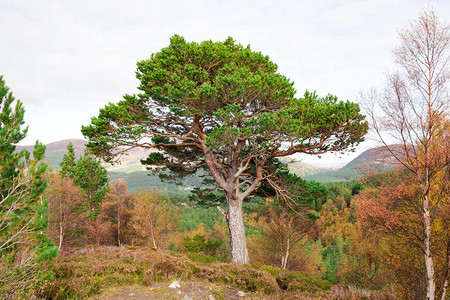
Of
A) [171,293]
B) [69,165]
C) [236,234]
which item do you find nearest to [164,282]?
[171,293]

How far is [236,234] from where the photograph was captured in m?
11.5

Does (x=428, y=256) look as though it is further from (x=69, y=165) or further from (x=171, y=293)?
(x=69, y=165)

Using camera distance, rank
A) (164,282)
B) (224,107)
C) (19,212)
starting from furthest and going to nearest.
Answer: (224,107)
(164,282)
(19,212)

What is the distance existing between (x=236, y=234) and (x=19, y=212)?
857 centimetres

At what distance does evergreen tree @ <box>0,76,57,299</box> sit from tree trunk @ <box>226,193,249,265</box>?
7801mm

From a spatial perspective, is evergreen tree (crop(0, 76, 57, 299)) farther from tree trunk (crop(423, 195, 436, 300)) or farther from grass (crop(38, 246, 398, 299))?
tree trunk (crop(423, 195, 436, 300))

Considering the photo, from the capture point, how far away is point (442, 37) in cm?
855

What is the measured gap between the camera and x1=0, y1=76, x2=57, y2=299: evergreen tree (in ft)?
15.0

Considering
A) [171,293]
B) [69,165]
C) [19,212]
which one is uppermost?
[69,165]

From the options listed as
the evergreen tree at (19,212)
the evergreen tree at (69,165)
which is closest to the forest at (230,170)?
the evergreen tree at (19,212)

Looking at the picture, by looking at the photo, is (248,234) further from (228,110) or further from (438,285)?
(228,110)

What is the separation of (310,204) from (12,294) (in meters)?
11.8

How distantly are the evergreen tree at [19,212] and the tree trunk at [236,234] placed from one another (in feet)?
25.6

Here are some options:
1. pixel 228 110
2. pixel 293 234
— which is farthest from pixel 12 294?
pixel 293 234
